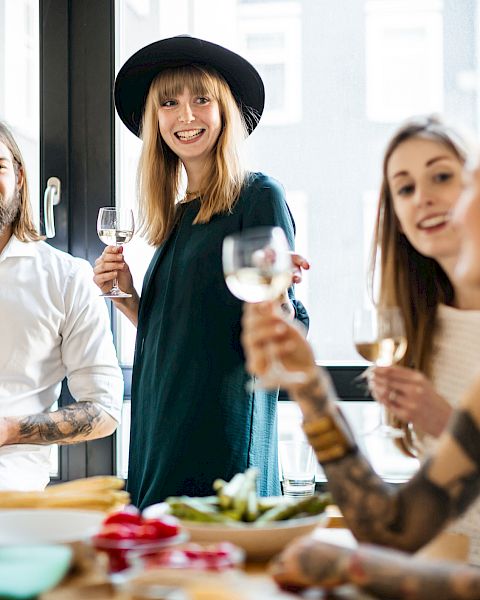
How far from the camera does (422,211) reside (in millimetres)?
1874

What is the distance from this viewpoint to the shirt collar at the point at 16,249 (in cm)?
293

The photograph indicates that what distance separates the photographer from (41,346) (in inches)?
112

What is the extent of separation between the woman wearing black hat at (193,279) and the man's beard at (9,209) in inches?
17.2

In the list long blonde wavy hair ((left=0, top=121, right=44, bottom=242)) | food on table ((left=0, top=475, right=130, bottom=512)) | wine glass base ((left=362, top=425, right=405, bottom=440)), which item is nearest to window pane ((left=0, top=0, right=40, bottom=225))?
long blonde wavy hair ((left=0, top=121, right=44, bottom=242))

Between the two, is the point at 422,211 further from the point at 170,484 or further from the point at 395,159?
the point at 170,484

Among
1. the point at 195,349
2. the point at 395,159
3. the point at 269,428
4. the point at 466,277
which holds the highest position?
the point at 395,159

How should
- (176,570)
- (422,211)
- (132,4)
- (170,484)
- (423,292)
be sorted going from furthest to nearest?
(132,4) < (170,484) < (423,292) < (422,211) < (176,570)

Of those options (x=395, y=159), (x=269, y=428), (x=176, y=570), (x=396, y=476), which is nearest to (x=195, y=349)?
(x=269, y=428)

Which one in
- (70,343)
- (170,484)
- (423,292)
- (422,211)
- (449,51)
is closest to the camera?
(422,211)

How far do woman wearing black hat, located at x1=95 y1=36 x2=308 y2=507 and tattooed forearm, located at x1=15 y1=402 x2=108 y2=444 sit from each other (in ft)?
0.84

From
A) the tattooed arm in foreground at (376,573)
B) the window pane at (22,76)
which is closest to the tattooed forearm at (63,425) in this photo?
the window pane at (22,76)

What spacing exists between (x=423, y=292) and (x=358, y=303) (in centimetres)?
114

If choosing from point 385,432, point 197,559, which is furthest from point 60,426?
point 197,559

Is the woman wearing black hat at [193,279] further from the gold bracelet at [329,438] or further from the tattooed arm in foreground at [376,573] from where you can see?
the tattooed arm in foreground at [376,573]
